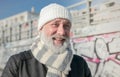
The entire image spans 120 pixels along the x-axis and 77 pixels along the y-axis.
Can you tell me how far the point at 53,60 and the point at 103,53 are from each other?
7794 mm

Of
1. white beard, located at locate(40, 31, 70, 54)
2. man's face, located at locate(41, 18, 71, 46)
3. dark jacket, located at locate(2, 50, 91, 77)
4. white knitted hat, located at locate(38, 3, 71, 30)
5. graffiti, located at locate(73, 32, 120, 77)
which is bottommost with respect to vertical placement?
graffiti, located at locate(73, 32, 120, 77)

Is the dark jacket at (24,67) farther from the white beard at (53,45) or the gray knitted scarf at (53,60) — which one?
the white beard at (53,45)

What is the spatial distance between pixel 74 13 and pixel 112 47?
2665 millimetres

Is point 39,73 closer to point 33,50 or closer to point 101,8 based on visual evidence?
point 33,50

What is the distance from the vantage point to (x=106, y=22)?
33.7 feet

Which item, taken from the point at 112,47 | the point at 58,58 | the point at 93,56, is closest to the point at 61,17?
the point at 58,58

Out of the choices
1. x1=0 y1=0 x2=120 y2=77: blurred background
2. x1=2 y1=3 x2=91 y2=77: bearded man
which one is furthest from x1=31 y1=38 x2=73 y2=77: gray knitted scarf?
x1=0 y1=0 x2=120 y2=77: blurred background

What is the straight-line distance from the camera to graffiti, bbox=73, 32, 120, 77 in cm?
969

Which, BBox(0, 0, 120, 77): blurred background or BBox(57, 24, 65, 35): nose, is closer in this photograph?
BBox(57, 24, 65, 35): nose

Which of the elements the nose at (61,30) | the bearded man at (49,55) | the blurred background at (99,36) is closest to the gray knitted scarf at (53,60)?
the bearded man at (49,55)

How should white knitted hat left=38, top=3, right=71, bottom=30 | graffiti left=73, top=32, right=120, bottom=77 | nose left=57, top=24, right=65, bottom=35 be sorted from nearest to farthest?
nose left=57, top=24, right=65, bottom=35
white knitted hat left=38, top=3, right=71, bottom=30
graffiti left=73, top=32, right=120, bottom=77

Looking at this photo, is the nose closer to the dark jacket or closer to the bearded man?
the bearded man

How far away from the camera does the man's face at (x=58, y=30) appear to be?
2.50 meters

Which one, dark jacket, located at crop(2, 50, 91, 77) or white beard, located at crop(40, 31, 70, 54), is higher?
white beard, located at crop(40, 31, 70, 54)
